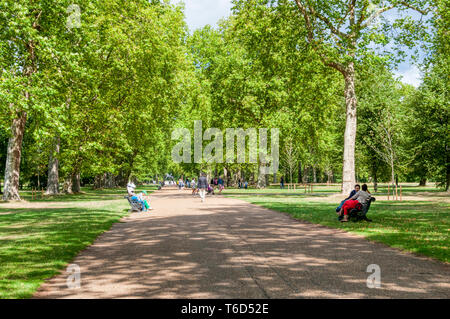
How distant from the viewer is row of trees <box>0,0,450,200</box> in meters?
21.5

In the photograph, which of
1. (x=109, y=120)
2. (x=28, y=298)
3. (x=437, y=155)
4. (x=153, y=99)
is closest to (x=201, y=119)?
(x=153, y=99)

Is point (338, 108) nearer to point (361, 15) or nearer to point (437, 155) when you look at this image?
point (437, 155)

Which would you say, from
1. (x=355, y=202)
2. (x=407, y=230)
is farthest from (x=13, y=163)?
(x=407, y=230)

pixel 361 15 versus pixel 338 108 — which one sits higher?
pixel 361 15

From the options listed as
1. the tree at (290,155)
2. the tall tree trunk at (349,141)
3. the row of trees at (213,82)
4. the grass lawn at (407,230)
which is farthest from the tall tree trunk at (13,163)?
the tree at (290,155)

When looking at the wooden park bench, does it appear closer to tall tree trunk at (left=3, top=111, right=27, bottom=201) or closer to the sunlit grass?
the sunlit grass

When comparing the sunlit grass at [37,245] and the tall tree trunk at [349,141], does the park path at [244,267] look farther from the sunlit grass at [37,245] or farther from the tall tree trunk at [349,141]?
the tall tree trunk at [349,141]

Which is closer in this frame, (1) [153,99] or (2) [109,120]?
(2) [109,120]

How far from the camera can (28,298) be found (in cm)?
526

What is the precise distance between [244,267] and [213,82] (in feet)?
139

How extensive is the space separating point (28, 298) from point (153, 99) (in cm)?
3146

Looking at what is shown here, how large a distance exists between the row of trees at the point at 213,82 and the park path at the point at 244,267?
1170 cm

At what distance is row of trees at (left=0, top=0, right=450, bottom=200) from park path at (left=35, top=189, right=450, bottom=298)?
38.4 ft
